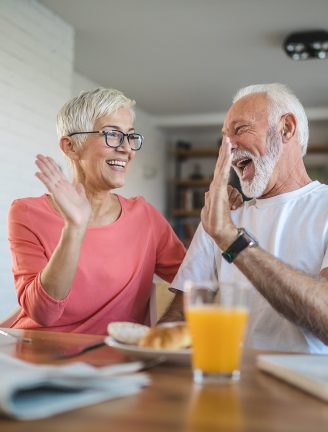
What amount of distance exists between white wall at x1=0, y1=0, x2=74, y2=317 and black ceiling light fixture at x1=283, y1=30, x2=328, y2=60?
6.01 ft

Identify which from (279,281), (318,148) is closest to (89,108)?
(279,281)

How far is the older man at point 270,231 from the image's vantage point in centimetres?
145

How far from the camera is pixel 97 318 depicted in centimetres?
179

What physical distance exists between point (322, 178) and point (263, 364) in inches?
293

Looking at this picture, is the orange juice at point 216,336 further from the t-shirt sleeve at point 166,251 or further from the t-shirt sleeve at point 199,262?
the t-shirt sleeve at point 166,251

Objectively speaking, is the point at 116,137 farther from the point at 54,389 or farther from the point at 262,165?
the point at 54,389

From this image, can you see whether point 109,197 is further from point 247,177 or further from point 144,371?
point 144,371

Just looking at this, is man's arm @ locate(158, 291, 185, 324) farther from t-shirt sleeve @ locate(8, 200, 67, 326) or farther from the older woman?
t-shirt sleeve @ locate(8, 200, 67, 326)

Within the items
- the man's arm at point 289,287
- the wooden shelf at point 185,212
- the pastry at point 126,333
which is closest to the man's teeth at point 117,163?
the man's arm at point 289,287

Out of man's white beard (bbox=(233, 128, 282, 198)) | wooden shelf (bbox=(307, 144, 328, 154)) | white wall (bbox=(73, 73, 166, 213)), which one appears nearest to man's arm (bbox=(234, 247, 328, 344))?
man's white beard (bbox=(233, 128, 282, 198))

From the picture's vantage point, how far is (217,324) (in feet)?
2.74

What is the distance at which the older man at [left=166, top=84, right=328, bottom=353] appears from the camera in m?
1.45

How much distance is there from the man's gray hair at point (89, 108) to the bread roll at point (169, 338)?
45.0 inches

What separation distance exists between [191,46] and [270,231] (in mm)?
3811
